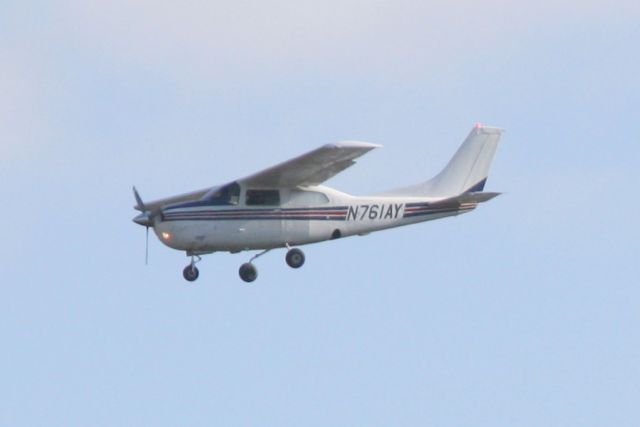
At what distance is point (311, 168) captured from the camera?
34.8 metres

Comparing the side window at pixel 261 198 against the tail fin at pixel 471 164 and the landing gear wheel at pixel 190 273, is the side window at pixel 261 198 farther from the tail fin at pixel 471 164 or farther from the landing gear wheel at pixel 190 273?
the tail fin at pixel 471 164

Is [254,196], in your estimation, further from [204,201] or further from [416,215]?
[416,215]

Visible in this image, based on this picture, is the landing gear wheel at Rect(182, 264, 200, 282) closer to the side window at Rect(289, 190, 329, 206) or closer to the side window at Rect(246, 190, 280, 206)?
the side window at Rect(246, 190, 280, 206)

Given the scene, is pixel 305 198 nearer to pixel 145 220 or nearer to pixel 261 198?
pixel 261 198

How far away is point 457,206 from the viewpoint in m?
36.8

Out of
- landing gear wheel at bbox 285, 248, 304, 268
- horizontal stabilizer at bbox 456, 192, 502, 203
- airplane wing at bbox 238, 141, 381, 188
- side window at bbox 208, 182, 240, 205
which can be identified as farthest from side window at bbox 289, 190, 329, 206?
horizontal stabilizer at bbox 456, 192, 502, 203

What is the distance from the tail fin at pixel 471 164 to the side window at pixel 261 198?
4.29 meters

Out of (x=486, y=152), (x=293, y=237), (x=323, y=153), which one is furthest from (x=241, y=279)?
(x=486, y=152)

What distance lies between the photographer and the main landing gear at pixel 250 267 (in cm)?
3553

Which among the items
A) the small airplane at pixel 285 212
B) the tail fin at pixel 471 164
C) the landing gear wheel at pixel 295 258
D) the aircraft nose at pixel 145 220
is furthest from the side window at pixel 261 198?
the tail fin at pixel 471 164

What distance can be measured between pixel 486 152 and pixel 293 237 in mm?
5868

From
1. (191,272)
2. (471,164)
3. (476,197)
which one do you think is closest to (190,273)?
(191,272)

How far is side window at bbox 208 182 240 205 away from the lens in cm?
3516

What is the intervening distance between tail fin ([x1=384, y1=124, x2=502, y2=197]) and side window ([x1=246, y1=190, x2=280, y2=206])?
4.29 meters
